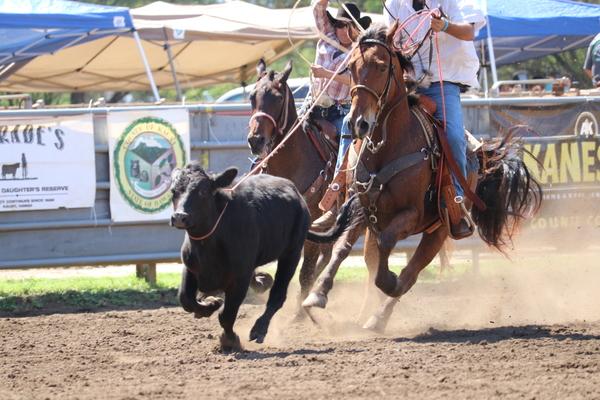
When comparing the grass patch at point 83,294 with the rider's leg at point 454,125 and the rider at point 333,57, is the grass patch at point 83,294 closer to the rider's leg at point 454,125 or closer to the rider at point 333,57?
the rider at point 333,57

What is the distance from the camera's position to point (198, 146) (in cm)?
1086

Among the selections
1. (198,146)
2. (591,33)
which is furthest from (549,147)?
(591,33)

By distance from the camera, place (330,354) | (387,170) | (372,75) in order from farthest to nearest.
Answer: (387,170) → (372,75) → (330,354)

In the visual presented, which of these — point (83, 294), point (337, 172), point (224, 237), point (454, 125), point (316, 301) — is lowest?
point (83, 294)

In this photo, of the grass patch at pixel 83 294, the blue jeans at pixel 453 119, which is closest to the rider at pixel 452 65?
the blue jeans at pixel 453 119

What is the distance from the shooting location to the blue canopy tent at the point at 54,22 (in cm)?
1362

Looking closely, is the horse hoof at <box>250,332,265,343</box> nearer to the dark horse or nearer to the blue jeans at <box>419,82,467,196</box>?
the dark horse

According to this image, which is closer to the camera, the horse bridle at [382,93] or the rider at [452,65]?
the horse bridle at [382,93]

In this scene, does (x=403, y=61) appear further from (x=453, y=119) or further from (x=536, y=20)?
(x=536, y=20)

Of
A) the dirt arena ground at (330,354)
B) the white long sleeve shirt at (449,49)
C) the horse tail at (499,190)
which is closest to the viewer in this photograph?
the dirt arena ground at (330,354)

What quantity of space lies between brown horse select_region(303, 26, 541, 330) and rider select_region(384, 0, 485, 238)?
27cm

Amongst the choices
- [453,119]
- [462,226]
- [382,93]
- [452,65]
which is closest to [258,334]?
[382,93]

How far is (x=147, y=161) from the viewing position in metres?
10.7

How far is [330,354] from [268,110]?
259 cm
